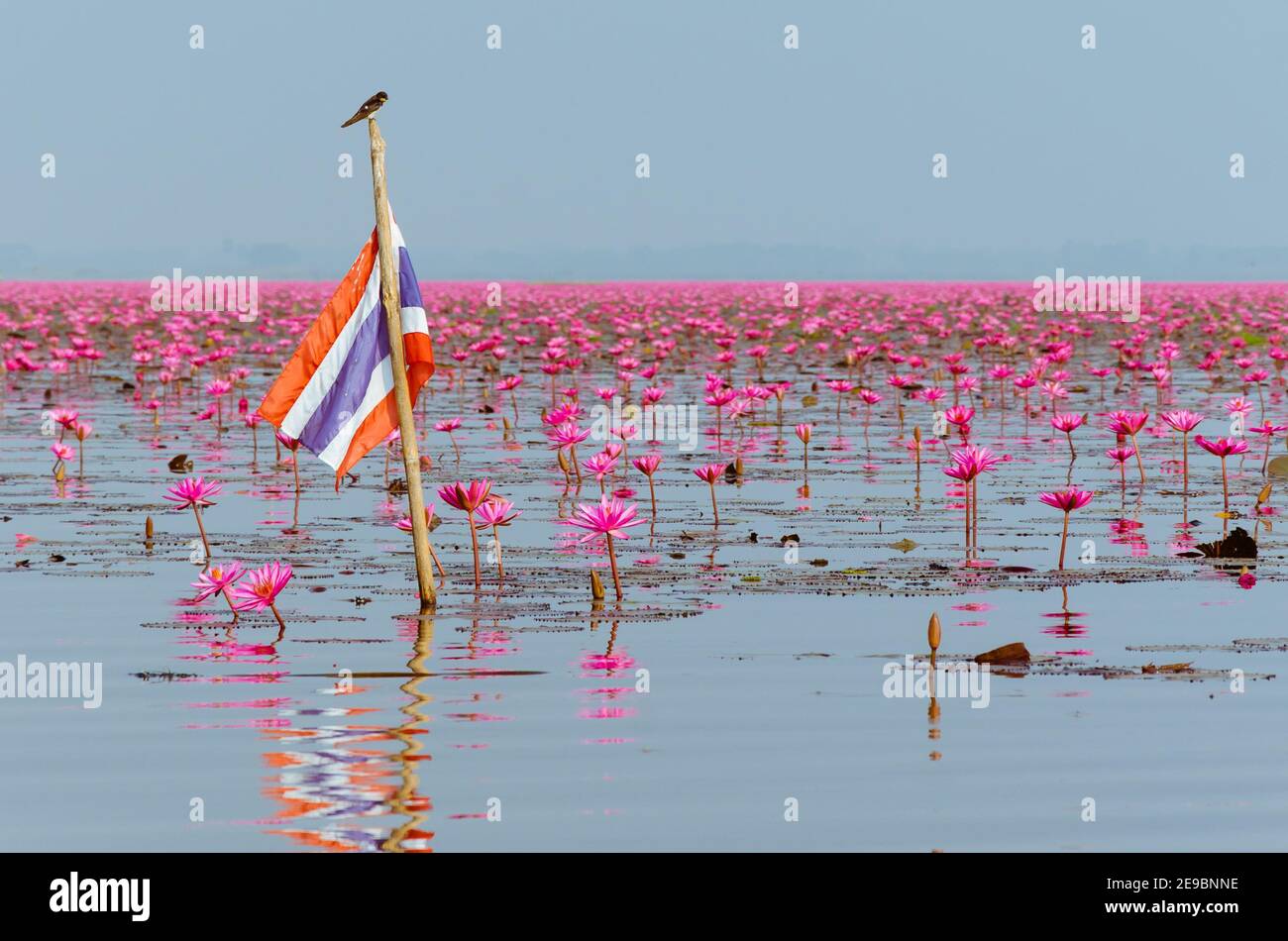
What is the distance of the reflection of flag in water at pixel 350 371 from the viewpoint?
30.3 ft

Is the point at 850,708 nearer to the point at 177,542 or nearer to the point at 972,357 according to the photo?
the point at 177,542

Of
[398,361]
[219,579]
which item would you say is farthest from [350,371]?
[219,579]

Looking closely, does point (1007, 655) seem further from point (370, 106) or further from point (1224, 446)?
point (1224, 446)

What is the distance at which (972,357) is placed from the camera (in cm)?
3375

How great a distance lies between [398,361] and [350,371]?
8.7 inches

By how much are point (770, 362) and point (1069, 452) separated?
15.4 meters

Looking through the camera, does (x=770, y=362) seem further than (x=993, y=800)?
Yes

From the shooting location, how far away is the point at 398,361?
9.21 metres

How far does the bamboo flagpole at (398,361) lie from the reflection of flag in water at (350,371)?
66 millimetres

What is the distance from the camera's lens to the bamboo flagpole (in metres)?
9.14

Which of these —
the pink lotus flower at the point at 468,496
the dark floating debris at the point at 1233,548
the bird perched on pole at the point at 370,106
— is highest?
the bird perched on pole at the point at 370,106

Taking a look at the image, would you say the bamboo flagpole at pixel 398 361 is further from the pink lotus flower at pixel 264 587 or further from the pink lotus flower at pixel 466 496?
the pink lotus flower at pixel 264 587

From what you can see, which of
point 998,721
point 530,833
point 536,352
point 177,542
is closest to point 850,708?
point 998,721

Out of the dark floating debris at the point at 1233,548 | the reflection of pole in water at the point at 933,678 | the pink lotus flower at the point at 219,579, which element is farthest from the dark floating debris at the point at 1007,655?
the dark floating debris at the point at 1233,548
